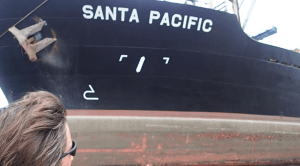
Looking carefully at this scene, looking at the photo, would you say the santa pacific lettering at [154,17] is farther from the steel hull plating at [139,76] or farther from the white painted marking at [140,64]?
the white painted marking at [140,64]

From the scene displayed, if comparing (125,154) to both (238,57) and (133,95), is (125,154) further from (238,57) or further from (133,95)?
(238,57)

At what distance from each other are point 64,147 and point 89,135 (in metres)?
3.66

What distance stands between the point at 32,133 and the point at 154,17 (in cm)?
403

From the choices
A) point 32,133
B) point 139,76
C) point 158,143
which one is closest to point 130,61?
point 139,76

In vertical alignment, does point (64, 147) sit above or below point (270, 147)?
above

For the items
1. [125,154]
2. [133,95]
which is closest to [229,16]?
[133,95]

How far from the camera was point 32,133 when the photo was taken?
0.55 metres

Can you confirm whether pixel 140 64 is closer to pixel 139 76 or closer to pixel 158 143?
pixel 139 76

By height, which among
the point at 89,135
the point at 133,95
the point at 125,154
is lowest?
the point at 125,154

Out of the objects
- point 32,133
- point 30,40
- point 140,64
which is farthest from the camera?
point 140,64

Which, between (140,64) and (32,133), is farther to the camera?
(140,64)

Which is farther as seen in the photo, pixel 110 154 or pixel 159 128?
pixel 159 128

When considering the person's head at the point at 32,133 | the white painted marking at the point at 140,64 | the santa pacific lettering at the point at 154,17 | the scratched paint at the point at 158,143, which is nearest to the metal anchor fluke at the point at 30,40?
the santa pacific lettering at the point at 154,17

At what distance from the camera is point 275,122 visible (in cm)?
548
